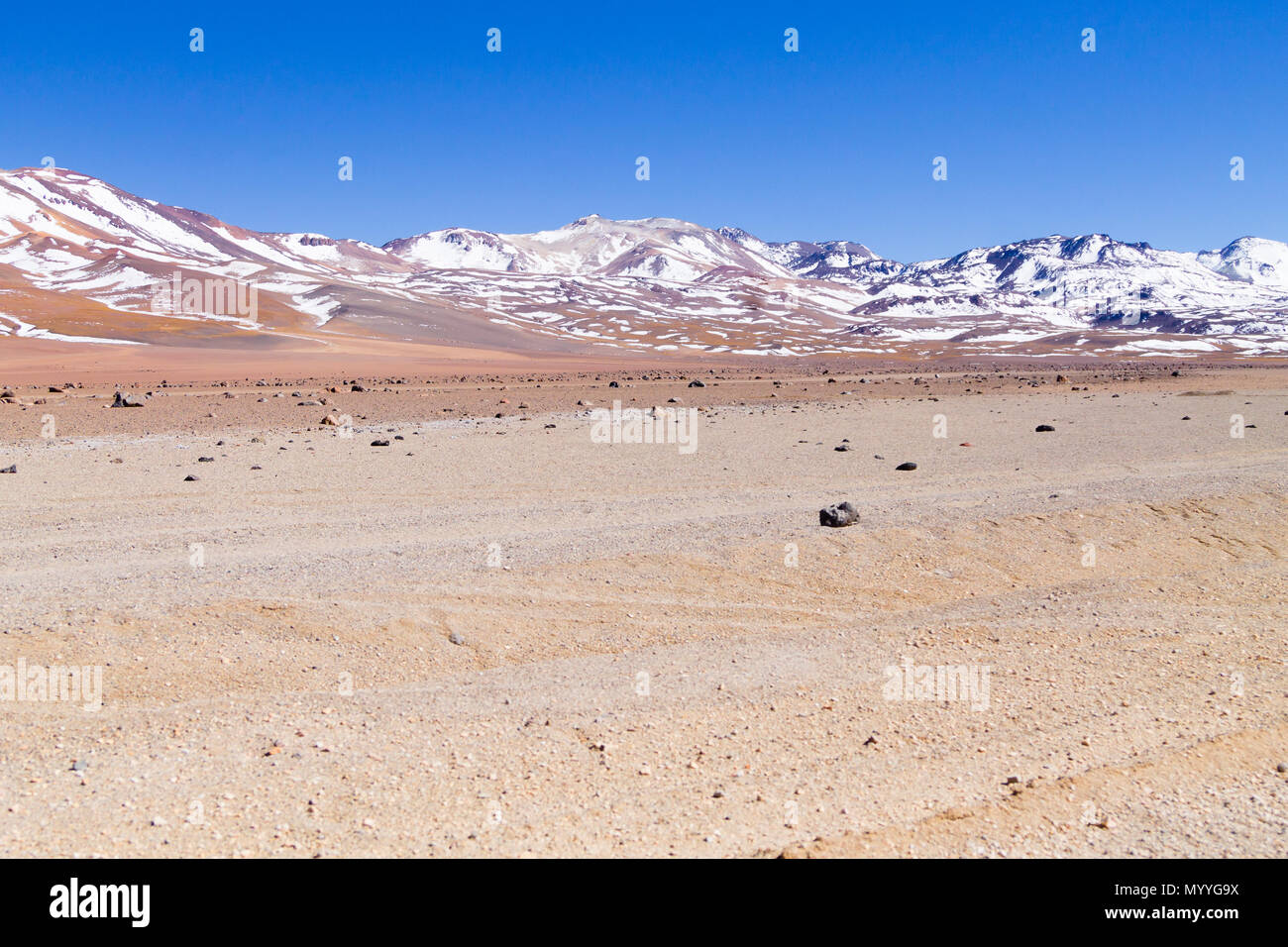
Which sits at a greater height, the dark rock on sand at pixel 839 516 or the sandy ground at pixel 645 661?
the dark rock on sand at pixel 839 516

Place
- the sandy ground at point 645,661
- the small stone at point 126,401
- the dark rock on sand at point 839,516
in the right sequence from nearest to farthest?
the sandy ground at point 645,661 → the dark rock on sand at point 839,516 → the small stone at point 126,401

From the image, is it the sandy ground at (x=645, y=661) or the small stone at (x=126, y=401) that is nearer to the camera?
the sandy ground at (x=645, y=661)

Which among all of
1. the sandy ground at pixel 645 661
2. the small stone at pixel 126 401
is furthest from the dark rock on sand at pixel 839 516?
the small stone at pixel 126 401

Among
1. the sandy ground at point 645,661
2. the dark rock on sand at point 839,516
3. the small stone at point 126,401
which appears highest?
the small stone at point 126,401

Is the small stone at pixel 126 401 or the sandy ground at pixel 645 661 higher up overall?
the small stone at pixel 126 401

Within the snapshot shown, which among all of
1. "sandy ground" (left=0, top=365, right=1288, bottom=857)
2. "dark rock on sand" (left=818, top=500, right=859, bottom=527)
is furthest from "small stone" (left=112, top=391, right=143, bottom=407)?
"dark rock on sand" (left=818, top=500, right=859, bottom=527)

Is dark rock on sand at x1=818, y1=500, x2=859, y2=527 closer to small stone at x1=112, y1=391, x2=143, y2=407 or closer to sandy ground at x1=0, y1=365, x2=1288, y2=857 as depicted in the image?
sandy ground at x1=0, y1=365, x2=1288, y2=857

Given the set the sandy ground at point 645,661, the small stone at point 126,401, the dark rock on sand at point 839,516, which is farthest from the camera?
the small stone at point 126,401

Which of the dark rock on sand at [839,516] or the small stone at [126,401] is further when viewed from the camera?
the small stone at [126,401]

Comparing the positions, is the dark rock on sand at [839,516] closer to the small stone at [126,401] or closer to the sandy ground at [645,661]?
the sandy ground at [645,661]

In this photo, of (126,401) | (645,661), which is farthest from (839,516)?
(126,401)
